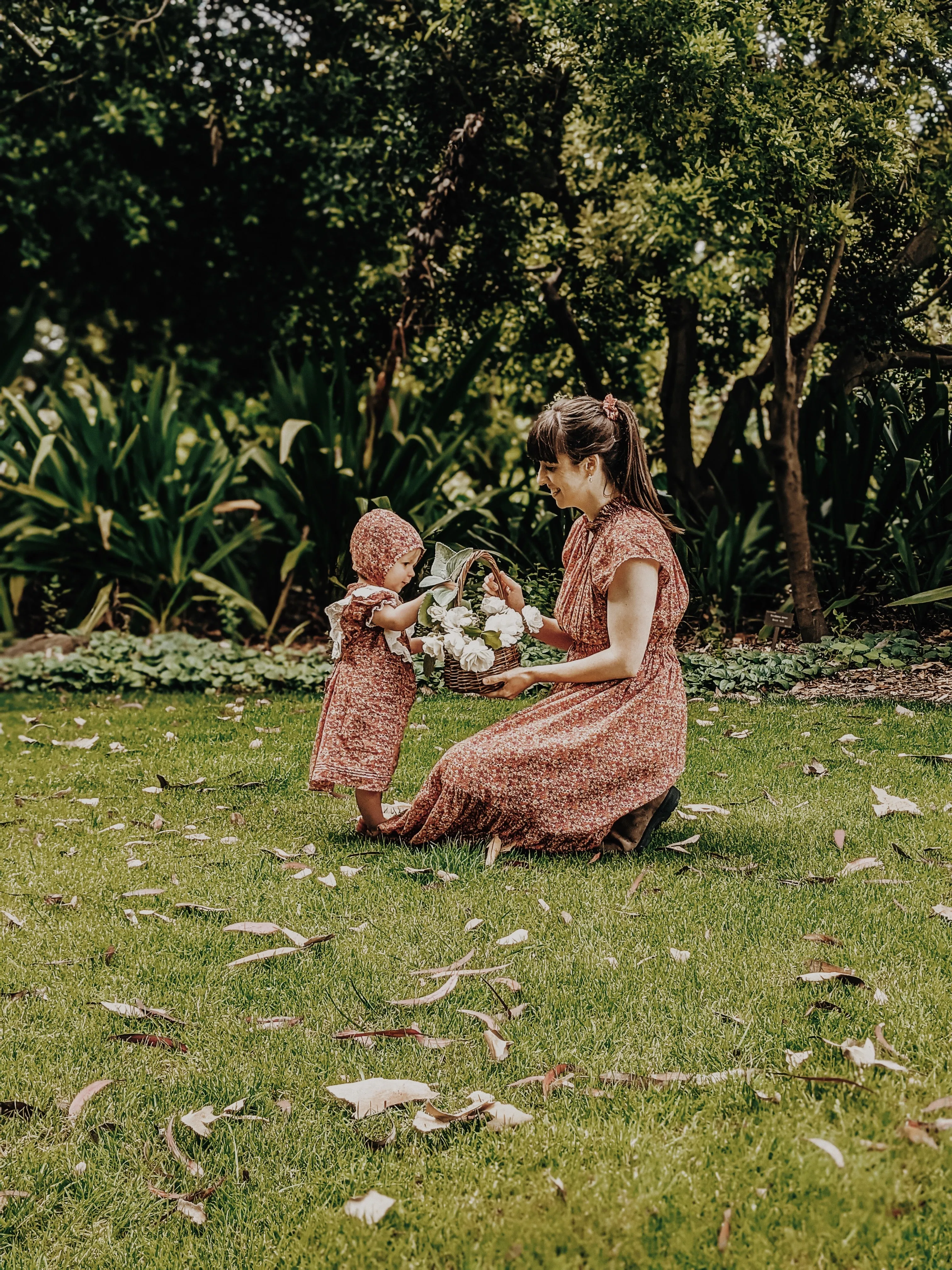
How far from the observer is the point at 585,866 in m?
3.47

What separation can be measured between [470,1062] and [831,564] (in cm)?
622

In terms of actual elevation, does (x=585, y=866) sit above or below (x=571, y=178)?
below

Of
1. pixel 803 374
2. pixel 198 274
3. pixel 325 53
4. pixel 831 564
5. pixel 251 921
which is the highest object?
pixel 325 53

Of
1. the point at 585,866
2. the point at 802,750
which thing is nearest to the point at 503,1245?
the point at 585,866

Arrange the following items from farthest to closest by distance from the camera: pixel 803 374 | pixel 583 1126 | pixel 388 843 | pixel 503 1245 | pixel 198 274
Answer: pixel 198 274 < pixel 803 374 < pixel 388 843 < pixel 583 1126 < pixel 503 1245

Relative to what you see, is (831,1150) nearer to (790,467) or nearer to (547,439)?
(547,439)

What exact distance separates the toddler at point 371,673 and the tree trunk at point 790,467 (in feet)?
13.1

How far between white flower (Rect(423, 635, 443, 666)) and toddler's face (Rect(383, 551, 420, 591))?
37 cm

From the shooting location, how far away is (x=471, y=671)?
3350 millimetres

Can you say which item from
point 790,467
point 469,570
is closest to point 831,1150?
point 469,570

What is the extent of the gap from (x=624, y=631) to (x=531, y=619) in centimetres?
30

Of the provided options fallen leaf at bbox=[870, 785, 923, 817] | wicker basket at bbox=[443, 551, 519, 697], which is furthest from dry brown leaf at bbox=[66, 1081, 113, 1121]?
fallen leaf at bbox=[870, 785, 923, 817]

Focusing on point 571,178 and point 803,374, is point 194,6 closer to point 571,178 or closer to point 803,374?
point 571,178

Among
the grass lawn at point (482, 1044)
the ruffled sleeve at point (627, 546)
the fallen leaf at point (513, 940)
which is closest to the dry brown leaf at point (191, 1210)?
the grass lawn at point (482, 1044)
